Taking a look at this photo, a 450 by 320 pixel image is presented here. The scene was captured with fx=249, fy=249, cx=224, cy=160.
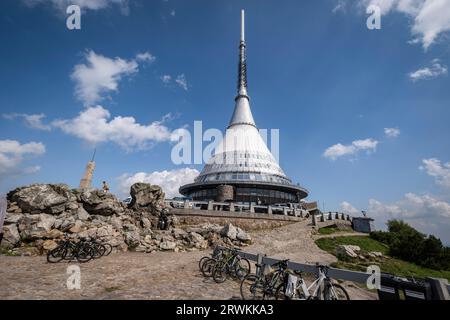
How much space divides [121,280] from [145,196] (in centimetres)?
1698

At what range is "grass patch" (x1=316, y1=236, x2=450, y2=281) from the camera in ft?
62.3

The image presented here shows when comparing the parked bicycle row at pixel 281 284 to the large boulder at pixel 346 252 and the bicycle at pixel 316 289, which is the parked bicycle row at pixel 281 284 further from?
the large boulder at pixel 346 252

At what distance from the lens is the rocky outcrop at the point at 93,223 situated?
17750mm

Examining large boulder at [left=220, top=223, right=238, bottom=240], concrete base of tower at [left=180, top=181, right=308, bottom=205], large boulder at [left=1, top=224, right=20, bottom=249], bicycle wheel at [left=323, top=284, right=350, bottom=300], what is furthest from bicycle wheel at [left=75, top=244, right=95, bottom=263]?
concrete base of tower at [left=180, top=181, right=308, bottom=205]

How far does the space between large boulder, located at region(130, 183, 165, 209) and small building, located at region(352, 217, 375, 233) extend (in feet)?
88.6

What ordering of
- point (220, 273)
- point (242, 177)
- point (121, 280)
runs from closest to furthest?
point (121, 280)
point (220, 273)
point (242, 177)

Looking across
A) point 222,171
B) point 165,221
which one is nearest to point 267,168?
point 222,171

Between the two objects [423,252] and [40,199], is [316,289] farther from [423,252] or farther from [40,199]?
[423,252]

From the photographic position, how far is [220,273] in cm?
1136

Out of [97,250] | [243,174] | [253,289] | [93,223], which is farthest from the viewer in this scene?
[243,174]

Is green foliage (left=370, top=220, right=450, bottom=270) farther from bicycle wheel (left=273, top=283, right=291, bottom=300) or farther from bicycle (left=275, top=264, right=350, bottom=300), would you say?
bicycle wheel (left=273, top=283, right=291, bottom=300)

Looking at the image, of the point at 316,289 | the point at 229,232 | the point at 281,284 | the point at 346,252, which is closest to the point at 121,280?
the point at 281,284

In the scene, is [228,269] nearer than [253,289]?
No
